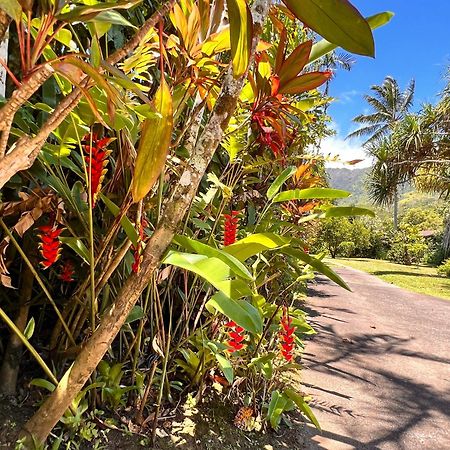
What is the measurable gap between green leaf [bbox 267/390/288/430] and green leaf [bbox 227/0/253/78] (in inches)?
53.9

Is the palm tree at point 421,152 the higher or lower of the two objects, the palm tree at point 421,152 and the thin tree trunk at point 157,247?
the higher

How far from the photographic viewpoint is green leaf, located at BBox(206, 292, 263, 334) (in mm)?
571

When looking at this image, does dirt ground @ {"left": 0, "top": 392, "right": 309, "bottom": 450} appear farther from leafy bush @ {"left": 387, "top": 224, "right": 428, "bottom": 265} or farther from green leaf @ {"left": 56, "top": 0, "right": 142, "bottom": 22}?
leafy bush @ {"left": 387, "top": 224, "right": 428, "bottom": 265}

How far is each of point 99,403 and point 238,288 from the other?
2.95 ft

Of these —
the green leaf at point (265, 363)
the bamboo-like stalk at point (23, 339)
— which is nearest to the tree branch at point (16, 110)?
the bamboo-like stalk at point (23, 339)

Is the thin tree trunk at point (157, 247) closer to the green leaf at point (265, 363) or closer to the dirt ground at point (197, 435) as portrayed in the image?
Result: the dirt ground at point (197, 435)

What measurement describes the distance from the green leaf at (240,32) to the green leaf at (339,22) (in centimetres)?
9

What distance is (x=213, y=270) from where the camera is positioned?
0.58m

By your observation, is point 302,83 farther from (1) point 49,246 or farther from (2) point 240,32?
(1) point 49,246

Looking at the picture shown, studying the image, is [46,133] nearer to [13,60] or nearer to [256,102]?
[256,102]

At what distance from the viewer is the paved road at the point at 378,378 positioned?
1.83m

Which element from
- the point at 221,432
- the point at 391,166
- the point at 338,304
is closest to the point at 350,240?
the point at 391,166

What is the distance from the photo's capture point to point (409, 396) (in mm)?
2342

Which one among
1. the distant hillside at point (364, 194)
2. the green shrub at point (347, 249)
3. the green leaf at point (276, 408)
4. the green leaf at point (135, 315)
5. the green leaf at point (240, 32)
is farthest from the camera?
the distant hillside at point (364, 194)
